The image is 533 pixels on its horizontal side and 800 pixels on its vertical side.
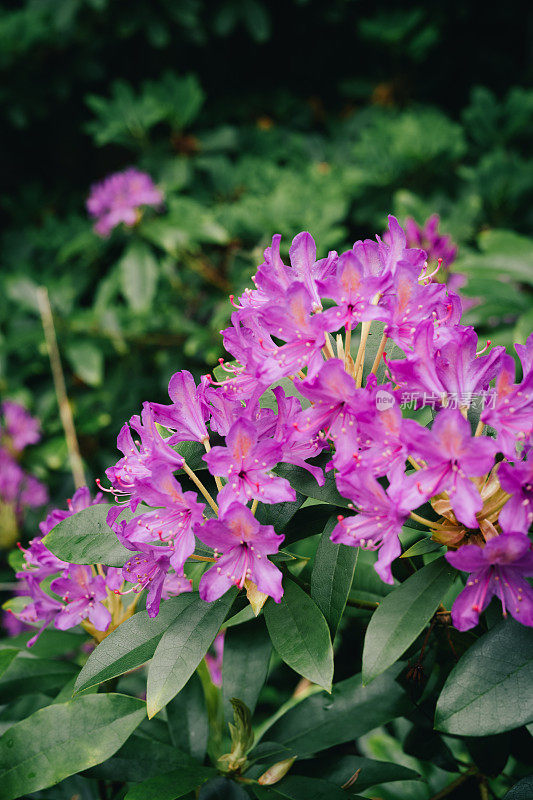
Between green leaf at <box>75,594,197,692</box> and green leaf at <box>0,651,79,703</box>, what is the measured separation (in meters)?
0.29

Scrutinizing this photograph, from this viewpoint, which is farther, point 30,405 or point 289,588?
point 30,405

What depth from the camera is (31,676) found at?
92 cm

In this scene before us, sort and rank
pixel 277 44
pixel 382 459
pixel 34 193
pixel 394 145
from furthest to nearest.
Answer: pixel 277 44
pixel 34 193
pixel 394 145
pixel 382 459

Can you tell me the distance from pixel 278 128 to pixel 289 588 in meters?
2.94

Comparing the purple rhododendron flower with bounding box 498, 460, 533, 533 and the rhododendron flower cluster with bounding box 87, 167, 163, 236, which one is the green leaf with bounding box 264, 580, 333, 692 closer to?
the purple rhododendron flower with bounding box 498, 460, 533, 533

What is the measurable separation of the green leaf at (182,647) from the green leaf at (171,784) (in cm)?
17

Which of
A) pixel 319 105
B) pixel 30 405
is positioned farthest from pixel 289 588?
pixel 319 105

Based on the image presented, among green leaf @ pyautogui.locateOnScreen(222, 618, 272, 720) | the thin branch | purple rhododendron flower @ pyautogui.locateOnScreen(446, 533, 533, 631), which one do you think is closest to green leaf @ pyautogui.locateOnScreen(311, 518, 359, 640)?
purple rhododendron flower @ pyautogui.locateOnScreen(446, 533, 533, 631)

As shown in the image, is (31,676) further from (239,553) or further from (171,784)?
(239,553)

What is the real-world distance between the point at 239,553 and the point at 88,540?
0.20 meters

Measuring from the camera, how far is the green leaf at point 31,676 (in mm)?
914

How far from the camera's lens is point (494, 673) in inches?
24.6

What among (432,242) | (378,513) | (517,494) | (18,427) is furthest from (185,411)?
(18,427)

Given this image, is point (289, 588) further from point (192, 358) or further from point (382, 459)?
point (192, 358)
